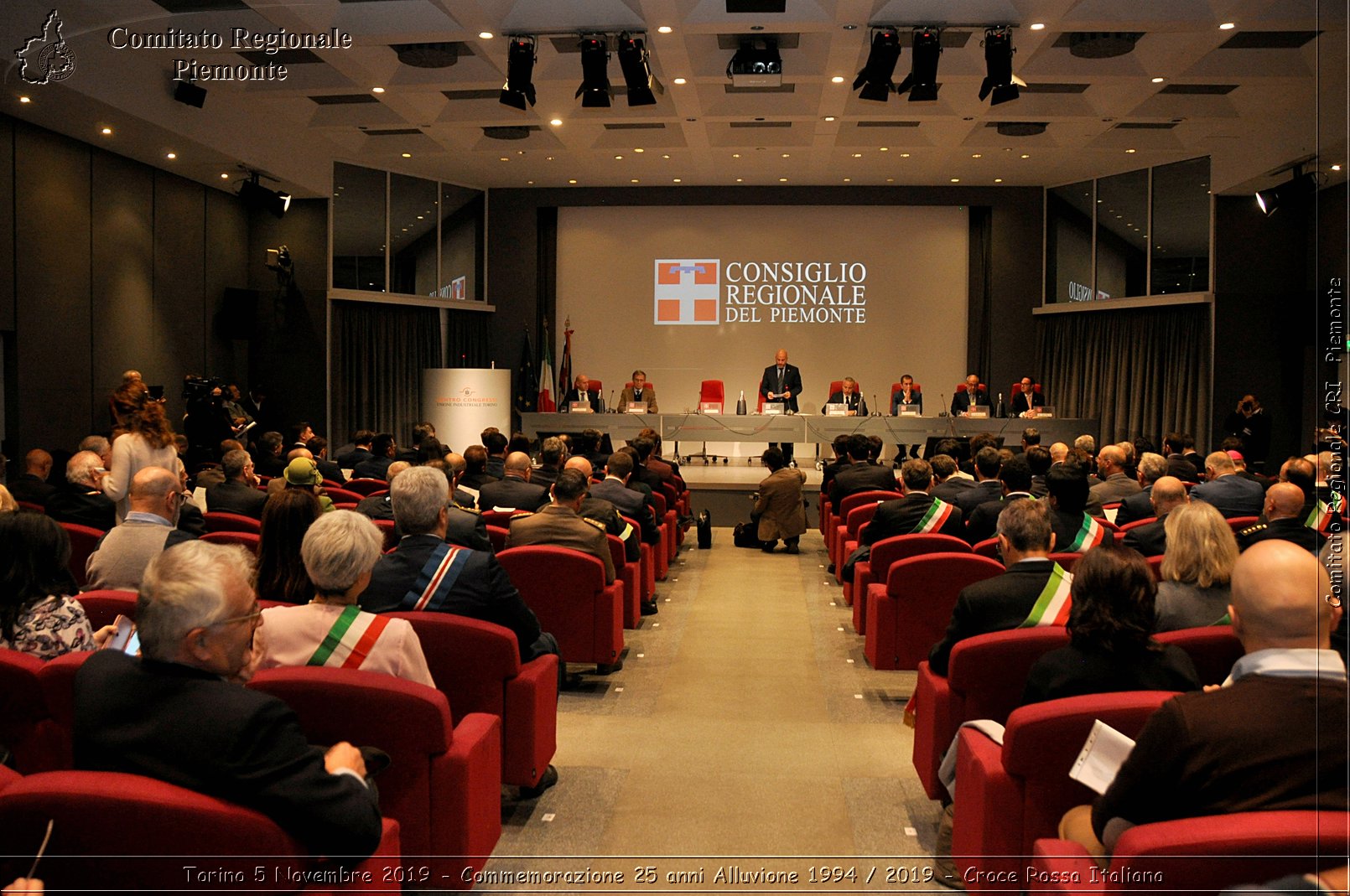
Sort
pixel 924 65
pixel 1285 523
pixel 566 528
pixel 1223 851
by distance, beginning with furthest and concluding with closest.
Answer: pixel 924 65 < pixel 566 528 < pixel 1285 523 < pixel 1223 851

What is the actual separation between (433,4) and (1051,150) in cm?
783

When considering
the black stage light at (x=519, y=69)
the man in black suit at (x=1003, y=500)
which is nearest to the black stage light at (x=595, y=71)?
the black stage light at (x=519, y=69)

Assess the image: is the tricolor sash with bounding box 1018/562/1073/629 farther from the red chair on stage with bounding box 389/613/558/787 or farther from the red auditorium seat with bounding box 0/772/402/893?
the red auditorium seat with bounding box 0/772/402/893

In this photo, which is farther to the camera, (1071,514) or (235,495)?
(235,495)

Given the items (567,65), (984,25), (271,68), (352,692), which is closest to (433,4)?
(567,65)

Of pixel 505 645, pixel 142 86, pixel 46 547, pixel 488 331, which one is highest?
pixel 142 86

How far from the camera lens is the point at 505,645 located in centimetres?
305

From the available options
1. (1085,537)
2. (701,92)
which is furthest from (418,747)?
(701,92)

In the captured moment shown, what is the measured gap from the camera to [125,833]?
154cm

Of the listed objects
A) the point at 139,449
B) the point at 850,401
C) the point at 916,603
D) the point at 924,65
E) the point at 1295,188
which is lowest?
the point at 916,603

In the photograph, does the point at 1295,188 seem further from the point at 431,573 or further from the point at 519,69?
the point at 431,573

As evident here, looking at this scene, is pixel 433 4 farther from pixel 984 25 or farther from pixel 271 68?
pixel 984 25

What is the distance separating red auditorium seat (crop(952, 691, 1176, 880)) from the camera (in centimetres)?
214

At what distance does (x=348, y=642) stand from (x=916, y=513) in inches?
137
